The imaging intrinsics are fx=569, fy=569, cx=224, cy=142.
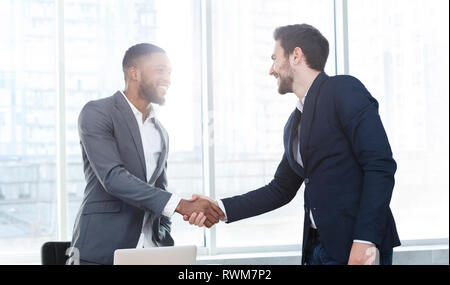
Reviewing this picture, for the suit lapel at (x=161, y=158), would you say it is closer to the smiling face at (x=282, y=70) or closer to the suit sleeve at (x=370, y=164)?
the smiling face at (x=282, y=70)

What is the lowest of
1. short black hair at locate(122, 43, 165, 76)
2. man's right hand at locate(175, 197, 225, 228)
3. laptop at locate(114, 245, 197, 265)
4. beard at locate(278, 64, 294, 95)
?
laptop at locate(114, 245, 197, 265)

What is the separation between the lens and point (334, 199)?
183cm

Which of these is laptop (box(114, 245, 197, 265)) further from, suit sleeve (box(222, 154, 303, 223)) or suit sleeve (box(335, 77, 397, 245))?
suit sleeve (box(222, 154, 303, 223))

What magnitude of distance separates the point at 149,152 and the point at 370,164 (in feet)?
3.82

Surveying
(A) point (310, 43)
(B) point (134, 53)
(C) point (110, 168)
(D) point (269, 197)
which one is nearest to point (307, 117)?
(A) point (310, 43)

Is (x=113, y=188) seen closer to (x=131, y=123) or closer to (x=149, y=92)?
(x=131, y=123)

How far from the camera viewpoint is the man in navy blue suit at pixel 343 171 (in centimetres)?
169

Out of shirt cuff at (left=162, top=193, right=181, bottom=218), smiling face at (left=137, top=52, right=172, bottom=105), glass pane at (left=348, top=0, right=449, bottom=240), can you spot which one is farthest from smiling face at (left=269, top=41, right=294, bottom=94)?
glass pane at (left=348, top=0, right=449, bottom=240)

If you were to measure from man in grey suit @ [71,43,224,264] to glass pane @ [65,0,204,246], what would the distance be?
163 centimetres

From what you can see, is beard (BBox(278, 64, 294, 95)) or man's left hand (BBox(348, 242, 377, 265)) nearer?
man's left hand (BBox(348, 242, 377, 265))

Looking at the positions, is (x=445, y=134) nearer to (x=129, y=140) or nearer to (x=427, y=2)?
(x=427, y=2)

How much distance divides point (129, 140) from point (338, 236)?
107 centimetres

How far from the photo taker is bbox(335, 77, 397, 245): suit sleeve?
1.68 metres

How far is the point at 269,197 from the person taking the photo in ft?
8.13
